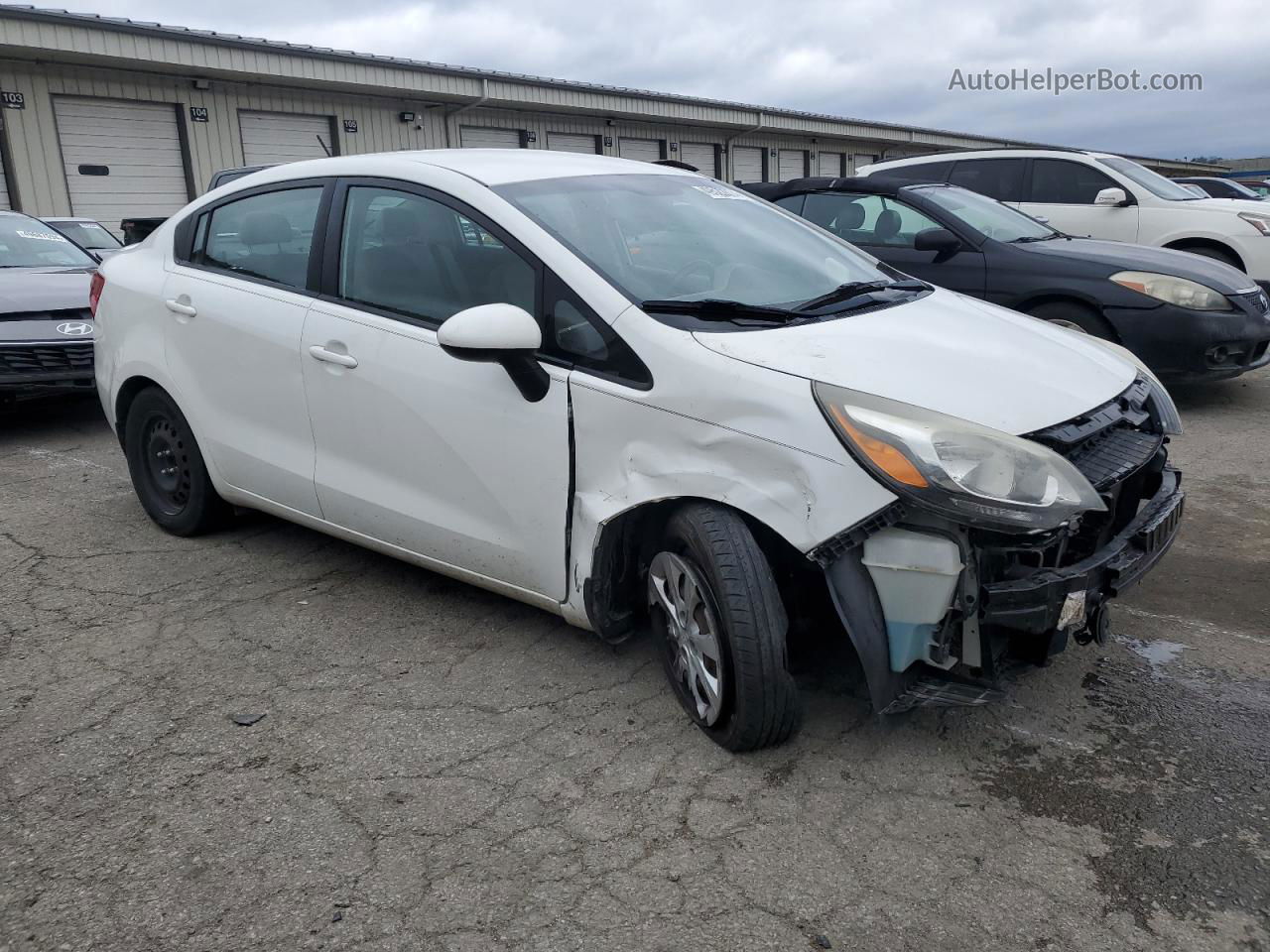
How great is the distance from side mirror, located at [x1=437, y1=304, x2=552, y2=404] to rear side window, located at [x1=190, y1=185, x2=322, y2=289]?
3.67ft

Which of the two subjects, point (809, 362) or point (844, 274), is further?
point (844, 274)

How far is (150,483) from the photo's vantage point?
4.62 m

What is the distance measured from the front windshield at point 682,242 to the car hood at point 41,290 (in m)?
4.82

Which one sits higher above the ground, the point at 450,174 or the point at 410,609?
the point at 450,174

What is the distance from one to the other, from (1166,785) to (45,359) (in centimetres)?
649

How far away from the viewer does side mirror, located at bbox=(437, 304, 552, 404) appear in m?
2.85

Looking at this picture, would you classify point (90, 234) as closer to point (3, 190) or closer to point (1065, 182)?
point (3, 190)

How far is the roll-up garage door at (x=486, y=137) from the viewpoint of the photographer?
63.8 ft

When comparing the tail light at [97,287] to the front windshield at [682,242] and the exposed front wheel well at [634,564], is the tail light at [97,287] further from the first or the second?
the exposed front wheel well at [634,564]

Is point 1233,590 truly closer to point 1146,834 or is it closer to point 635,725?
point 1146,834

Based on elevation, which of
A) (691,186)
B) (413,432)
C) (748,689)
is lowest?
(748,689)

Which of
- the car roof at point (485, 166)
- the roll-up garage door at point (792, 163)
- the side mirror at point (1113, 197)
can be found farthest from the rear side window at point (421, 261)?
the roll-up garage door at point (792, 163)

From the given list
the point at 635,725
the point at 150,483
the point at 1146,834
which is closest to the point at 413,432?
the point at 635,725

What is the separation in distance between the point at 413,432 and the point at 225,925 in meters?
1.57
